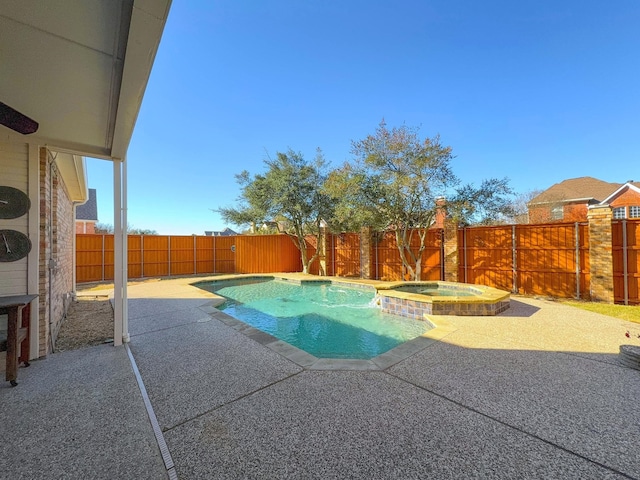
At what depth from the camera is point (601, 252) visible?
6777 mm

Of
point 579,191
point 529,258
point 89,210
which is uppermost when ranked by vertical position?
point 579,191

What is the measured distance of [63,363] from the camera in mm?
3152

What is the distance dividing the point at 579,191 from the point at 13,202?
30.7m

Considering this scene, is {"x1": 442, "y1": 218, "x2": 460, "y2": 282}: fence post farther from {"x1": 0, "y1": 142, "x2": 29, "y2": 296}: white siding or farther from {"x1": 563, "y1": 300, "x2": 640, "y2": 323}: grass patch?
{"x1": 0, "y1": 142, "x2": 29, "y2": 296}: white siding

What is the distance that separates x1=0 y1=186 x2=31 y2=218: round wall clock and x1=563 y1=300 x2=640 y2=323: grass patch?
9.97 metres

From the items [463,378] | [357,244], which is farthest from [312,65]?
[463,378]

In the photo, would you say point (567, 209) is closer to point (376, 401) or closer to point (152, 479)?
point (376, 401)

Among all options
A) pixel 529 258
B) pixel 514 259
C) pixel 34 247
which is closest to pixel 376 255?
pixel 514 259

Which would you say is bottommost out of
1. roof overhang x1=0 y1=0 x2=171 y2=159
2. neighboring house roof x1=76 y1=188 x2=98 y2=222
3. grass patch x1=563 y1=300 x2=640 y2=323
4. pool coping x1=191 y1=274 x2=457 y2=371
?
grass patch x1=563 y1=300 x2=640 y2=323

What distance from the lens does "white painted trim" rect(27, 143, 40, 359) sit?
321 centimetres

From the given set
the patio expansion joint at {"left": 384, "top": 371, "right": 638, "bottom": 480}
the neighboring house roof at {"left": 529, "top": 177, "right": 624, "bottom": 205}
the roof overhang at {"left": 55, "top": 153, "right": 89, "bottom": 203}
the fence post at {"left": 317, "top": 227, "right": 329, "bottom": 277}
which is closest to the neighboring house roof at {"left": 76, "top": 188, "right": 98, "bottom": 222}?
the roof overhang at {"left": 55, "top": 153, "right": 89, "bottom": 203}

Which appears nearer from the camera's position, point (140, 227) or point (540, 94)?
Answer: point (540, 94)

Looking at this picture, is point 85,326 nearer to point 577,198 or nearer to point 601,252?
point 601,252

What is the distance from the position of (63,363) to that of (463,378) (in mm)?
4680
